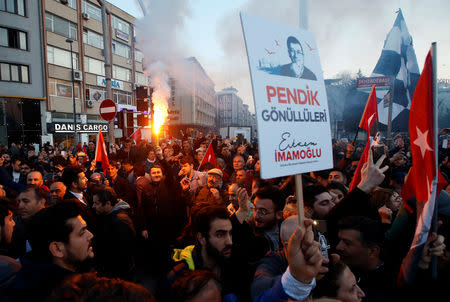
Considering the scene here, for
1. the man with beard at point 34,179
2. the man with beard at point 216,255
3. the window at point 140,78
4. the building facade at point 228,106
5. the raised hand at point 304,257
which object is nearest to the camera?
the raised hand at point 304,257

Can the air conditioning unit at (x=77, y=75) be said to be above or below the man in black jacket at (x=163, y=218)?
above

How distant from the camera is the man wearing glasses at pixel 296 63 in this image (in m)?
1.82

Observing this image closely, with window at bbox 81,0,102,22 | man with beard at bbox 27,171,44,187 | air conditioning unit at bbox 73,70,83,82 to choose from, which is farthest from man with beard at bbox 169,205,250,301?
window at bbox 81,0,102,22

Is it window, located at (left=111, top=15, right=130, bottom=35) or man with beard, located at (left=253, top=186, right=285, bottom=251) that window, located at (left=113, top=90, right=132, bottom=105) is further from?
man with beard, located at (left=253, top=186, right=285, bottom=251)

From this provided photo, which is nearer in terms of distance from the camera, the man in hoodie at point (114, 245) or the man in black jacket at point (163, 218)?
the man in hoodie at point (114, 245)

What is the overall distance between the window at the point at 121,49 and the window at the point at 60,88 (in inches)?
309

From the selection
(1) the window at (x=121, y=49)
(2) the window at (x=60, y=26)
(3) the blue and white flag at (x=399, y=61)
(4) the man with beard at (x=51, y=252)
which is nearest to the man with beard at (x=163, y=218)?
(4) the man with beard at (x=51, y=252)

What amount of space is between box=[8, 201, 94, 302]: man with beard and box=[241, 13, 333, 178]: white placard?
1.54 meters

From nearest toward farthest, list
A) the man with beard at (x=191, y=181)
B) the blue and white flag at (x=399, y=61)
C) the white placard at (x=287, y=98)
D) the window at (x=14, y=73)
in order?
the white placard at (x=287, y=98) → the man with beard at (x=191, y=181) → the blue and white flag at (x=399, y=61) → the window at (x=14, y=73)

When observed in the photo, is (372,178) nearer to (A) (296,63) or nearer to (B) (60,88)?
(A) (296,63)

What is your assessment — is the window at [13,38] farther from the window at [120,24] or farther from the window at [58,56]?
the window at [120,24]

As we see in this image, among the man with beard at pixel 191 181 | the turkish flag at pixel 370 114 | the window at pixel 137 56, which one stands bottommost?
the man with beard at pixel 191 181

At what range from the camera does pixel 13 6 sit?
2475cm

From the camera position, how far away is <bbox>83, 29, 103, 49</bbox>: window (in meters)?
31.7
